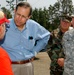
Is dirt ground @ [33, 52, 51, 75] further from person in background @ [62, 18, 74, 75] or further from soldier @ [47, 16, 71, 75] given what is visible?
person in background @ [62, 18, 74, 75]

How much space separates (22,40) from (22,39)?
0.02 meters

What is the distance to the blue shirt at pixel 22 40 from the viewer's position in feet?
13.9

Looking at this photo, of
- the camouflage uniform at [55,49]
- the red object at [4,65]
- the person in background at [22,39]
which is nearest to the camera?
the red object at [4,65]

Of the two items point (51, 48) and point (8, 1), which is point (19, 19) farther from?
point (8, 1)

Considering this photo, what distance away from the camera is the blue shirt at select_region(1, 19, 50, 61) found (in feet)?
13.9

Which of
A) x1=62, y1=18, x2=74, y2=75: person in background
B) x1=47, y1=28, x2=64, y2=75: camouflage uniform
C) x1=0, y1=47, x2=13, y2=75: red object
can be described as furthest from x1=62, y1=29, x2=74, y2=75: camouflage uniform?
x1=0, y1=47, x2=13, y2=75: red object

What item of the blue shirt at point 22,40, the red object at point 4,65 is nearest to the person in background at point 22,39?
the blue shirt at point 22,40

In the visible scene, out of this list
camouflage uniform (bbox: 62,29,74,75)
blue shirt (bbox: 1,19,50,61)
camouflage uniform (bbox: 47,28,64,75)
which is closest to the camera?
blue shirt (bbox: 1,19,50,61)

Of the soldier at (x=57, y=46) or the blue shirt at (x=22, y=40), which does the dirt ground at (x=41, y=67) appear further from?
the blue shirt at (x=22, y=40)

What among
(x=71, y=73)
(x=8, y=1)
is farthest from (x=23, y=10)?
(x=8, y=1)

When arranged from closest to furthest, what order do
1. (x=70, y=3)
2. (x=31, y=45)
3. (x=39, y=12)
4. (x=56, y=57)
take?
(x=31, y=45) → (x=56, y=57) → (x=39, y=12) → (x=70, y=3)

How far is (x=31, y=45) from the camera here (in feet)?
14.4

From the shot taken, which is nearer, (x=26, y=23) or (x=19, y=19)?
(x=19, y=19)

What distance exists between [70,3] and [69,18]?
65.3m
